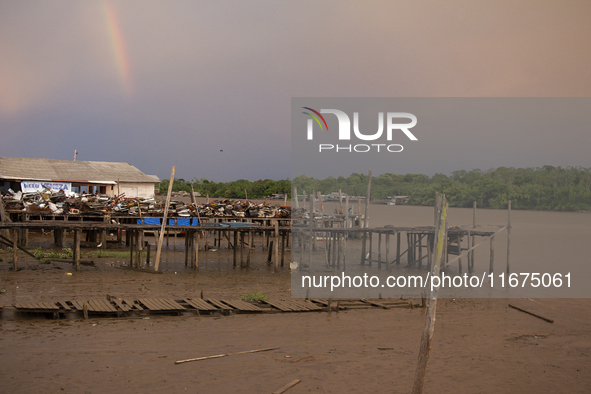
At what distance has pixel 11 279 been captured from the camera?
13.0 meters

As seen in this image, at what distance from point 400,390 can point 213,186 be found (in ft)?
182

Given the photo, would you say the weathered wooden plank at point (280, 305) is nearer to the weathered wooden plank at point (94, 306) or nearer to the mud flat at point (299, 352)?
the mud flat at point (299, 352)

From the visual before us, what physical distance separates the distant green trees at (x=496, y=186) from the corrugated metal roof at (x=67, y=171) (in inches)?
732

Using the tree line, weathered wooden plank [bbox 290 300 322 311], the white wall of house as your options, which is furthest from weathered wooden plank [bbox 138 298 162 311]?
the tree line

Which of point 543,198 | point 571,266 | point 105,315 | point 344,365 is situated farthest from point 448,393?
point 543,198

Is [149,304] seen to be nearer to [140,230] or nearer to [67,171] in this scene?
[140,230]

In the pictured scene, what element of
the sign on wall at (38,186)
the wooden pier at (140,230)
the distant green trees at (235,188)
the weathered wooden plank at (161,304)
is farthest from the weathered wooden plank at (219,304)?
the distant green trees at (235,188)

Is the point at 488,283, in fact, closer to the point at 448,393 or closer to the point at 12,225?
the point at 448,393

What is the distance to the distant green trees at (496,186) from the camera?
4572cm

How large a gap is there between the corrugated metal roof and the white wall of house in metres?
0.39

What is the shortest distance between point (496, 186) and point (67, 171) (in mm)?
38115

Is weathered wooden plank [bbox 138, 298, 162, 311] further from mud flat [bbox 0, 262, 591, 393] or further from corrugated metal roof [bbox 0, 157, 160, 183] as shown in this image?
corrugated metal roof [bbox 0, 157, 160, 183]

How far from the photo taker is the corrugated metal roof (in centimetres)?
2727

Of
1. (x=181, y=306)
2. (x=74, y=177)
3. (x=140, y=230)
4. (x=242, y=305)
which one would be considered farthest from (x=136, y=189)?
(x=242, y=305)
